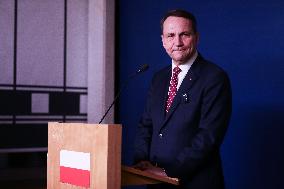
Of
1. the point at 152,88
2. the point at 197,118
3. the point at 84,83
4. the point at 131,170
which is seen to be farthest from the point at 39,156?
the point at 131,170

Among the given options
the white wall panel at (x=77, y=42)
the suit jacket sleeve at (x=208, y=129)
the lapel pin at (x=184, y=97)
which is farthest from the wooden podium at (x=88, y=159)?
the white wall panel at (x=77, y=42)

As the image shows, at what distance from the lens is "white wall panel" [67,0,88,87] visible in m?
3.47

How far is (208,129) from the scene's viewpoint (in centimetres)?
174

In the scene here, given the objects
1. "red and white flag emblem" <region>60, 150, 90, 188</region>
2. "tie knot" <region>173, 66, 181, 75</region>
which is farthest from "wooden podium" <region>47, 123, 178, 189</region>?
"tie knot" <region>173, 66, 181, 75</region>

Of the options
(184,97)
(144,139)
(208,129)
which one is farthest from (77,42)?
(208,129)

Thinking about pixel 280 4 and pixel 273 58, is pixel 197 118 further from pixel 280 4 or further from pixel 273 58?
pixel 280 4

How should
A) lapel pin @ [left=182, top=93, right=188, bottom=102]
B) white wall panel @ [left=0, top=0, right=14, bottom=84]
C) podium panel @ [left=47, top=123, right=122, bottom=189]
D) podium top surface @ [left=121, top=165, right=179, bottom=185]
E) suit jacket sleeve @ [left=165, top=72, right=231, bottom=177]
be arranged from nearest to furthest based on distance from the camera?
1. podium panel @ [left=47, top=123, right=122, bottom=189]
2. podium top surface @ [left=121, top=165, right=179, bottom=185]
3. suit jacket sleeve @ [left=165, top=72, right=231, bottom=177]
4. lapel pin @ [left=182, top=93, right=188, bottom=102]
5. white wall panel @ [left=0, top=0, right=14, bottom=84]

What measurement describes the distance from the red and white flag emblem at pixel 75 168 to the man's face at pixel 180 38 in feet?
2.41

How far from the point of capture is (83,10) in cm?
351

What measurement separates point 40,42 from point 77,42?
11.6 inches

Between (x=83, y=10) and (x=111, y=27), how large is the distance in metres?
0.27

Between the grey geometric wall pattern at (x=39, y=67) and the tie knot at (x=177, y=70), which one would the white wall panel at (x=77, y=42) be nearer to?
the grey geometric wall pattern at (x=39, y=67)

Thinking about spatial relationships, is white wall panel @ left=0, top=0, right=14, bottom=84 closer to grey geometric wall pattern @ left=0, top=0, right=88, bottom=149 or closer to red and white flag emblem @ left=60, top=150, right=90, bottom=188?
grey geometric wall pattern @ left=0, top=0, right=88, bottom=149

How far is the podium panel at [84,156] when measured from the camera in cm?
123
